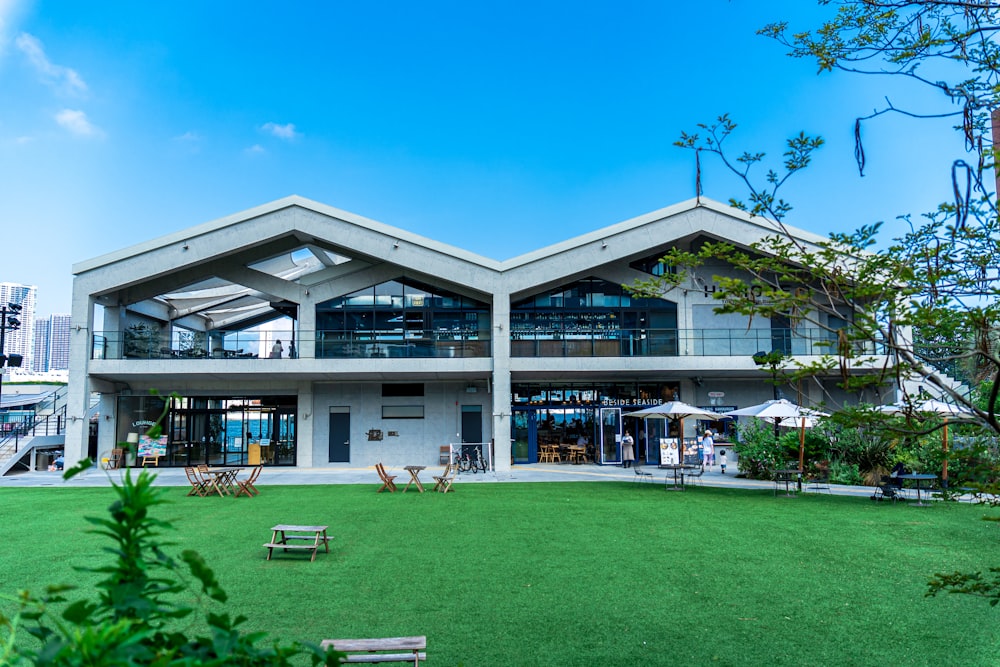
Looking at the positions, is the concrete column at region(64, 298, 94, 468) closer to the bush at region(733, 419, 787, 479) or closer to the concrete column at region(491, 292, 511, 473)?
the concrete column at region(491, 292, 511, 473)

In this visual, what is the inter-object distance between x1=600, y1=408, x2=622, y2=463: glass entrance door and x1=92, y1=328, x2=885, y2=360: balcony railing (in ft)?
8.53

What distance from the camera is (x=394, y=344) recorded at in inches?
931

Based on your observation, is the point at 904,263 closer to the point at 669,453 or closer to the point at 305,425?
the point at 669,453

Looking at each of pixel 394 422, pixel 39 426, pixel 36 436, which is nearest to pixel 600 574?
pixel 394 422

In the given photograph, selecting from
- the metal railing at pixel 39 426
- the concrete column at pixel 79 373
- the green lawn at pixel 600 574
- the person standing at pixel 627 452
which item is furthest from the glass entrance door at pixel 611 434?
the metal railing at pixel 39 426

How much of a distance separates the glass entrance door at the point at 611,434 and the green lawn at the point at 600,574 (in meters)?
10.4

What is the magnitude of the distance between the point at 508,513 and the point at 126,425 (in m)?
18.1

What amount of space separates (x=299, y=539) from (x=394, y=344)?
13414 mm

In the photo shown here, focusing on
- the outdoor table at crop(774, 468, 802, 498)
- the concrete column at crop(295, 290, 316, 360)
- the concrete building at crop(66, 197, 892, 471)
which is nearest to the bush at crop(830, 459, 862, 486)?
the outdoor table at crop(774, 468, 802, 498)

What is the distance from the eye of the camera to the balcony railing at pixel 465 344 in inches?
928

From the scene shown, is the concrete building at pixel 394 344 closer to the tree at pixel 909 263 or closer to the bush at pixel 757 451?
the bush at pixel 757 451

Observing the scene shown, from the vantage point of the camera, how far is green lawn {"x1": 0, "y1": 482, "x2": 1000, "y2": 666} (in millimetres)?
5988

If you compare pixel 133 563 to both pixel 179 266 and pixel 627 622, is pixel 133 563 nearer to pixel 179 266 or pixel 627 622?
pixel 627 622

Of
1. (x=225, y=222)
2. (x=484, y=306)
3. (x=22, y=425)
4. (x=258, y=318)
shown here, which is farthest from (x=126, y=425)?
(x=484, y=306)
